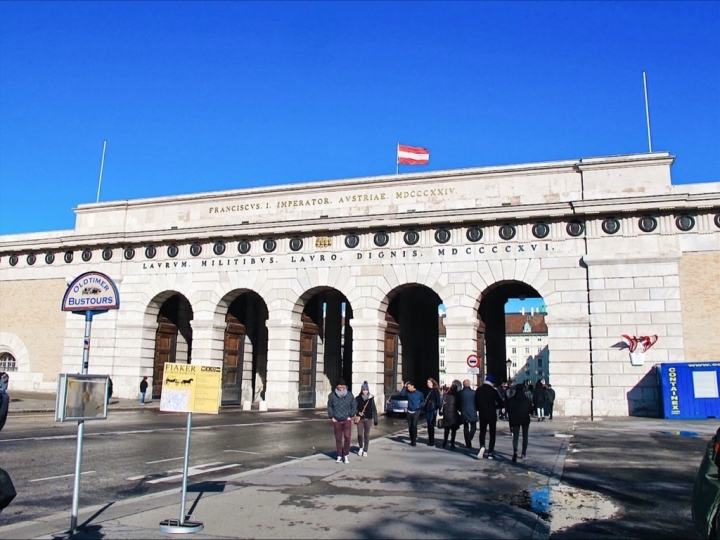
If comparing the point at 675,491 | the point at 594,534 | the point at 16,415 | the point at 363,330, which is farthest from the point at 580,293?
the point at 16,415

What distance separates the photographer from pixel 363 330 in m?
31.0

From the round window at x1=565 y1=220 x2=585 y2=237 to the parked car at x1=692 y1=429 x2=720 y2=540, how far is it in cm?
2361

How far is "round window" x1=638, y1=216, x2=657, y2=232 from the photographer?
27000mm

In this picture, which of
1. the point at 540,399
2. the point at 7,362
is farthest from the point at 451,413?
the point at 7,362

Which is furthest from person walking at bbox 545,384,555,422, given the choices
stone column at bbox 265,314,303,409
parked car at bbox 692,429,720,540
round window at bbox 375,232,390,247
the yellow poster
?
parked car at bbox 692,429,720,540

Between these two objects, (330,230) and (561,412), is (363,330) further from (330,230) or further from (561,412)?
(561,412)

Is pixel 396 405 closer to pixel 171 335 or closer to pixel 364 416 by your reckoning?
pixel 364 416

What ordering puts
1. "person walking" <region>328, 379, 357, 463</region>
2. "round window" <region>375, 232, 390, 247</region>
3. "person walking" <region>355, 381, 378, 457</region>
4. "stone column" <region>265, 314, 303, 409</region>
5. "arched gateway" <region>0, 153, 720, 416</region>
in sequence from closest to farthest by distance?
"person walking" <region>328, 379, 357, 463</region> < "person walking" <region>355, 381, 378, 457</region> < "arched gateway" <region>0, 153, 720, 416</region> < "round window" <region>375, 232, 390, 247</region> < "stone column" <region>265, 314, 303, 409</region>

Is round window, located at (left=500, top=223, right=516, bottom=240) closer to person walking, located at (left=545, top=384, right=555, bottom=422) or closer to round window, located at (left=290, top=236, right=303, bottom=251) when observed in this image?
person walking, located at (left=545, top=384, right=555, bottom=422)

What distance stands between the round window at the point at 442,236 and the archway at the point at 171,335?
51.5 ft

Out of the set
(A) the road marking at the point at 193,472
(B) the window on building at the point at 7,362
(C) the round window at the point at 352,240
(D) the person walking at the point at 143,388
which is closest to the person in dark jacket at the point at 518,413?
(A) the road marking at the point at 193,472

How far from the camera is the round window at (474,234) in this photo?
29.4 metres

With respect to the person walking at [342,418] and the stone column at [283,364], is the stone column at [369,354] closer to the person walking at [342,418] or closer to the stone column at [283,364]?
the stone column at [283,364]

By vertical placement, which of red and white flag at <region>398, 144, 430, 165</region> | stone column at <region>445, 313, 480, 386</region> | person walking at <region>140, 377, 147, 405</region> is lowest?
person walking at <region>140, 377, 147, 405</region>
